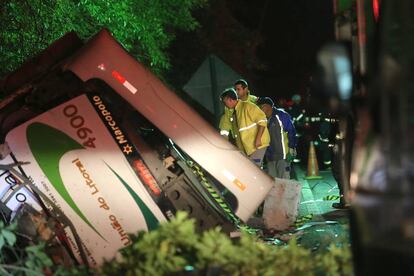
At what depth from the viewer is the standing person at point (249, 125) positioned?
11055 millimetres

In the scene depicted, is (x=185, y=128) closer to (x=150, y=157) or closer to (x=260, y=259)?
(x=150, y=157)

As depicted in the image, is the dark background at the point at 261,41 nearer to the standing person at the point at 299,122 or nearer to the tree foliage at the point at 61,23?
the standing person at the point at 299,122

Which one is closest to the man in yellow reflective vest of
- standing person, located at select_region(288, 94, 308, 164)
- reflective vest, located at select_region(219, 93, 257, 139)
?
reflective vest, located at select_region(219, 93, 257, 139)

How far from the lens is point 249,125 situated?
11.1 metres

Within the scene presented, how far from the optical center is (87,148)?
6051 mm

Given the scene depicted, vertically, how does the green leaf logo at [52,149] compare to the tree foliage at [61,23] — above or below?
below

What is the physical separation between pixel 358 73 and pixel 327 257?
145cm

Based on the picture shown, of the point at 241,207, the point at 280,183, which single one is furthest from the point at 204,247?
the point at 280,183

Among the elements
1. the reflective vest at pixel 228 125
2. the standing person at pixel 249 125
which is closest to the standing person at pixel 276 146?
the reflective vest at pixel 228 125

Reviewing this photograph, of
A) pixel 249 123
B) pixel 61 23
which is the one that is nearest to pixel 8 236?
pixel 61 23

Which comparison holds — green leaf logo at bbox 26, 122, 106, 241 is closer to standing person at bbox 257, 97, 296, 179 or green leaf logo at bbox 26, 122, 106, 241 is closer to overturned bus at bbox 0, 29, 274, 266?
overturned bus at bbox 0, 29, 274, 266

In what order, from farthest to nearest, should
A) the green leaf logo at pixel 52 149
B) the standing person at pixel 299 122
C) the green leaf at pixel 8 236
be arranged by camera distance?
the standing person at pixel 299 122, the green leaf logo at pixel 52 149, the green leaf at pixel 8 236

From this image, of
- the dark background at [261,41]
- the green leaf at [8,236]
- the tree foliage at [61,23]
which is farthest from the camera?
the dark background at [261,41]

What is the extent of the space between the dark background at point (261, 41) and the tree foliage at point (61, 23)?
10.0 metres
